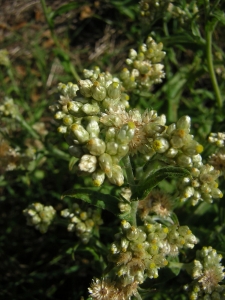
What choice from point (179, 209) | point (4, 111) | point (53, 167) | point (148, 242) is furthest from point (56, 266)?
point (148, 242)

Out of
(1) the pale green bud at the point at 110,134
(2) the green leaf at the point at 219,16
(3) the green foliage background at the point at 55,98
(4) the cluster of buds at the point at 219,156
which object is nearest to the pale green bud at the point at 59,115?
(3) the green foliage background at the point at 55,98

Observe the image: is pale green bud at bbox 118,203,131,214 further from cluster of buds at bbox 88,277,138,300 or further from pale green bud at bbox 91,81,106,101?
pale green bud at bbox 91,81,106,101

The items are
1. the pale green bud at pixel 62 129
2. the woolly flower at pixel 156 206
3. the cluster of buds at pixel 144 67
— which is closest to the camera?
the pale green bud at pixel 62 129

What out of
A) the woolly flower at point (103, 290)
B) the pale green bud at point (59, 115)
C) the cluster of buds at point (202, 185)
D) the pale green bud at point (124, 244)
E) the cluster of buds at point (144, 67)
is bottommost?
the woolly flower at point (103, 290)

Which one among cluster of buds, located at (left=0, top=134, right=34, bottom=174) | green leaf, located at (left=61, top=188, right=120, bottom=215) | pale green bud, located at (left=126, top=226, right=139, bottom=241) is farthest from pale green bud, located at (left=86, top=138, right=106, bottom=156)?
cluster of buds, located at (left=0, top=134, right=34, bottom=174)

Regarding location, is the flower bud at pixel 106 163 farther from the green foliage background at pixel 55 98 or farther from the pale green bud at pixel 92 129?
the green foliage background at pixel 55 98

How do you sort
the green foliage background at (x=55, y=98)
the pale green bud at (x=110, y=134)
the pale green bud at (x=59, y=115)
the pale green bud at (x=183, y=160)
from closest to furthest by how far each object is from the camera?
1. the pale green bud at (x=110, y=134)
2. the pale green bud at (x=183, y=160)
3. the pale green bud at (x=59, y=115)
4. the green foliage background at (x=55, y=98)

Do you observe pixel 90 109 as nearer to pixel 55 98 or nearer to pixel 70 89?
pixel 70 89
